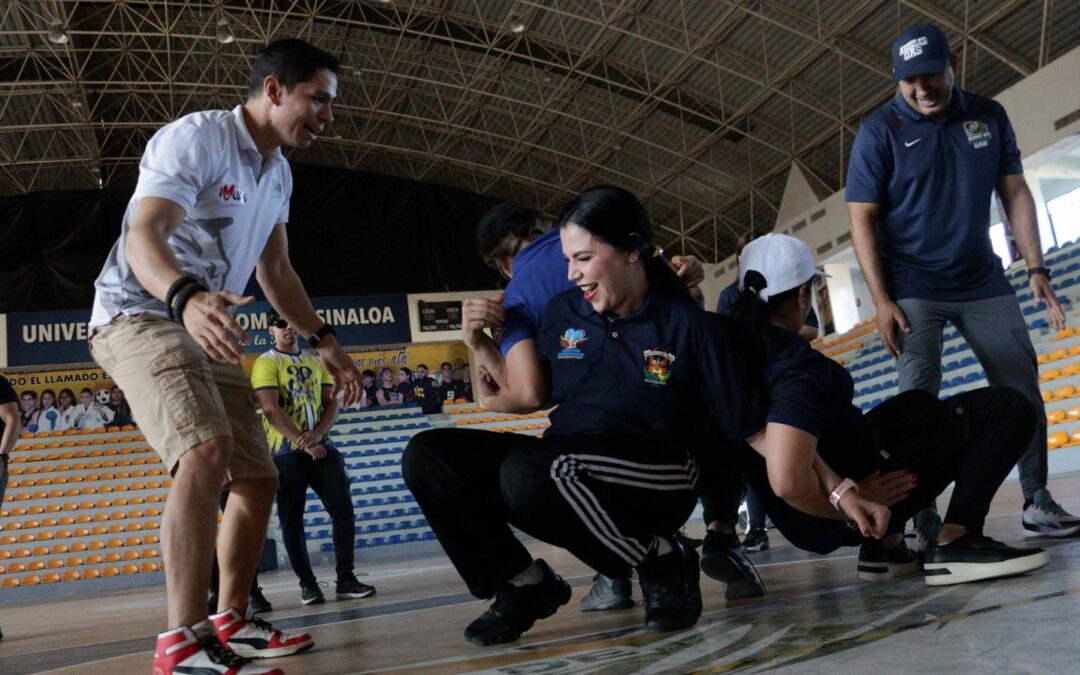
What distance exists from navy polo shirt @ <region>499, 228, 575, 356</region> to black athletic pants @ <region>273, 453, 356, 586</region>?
2.33 m

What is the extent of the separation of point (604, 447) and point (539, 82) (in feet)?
57.7

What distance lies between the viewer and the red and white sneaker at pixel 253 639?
2268 mm

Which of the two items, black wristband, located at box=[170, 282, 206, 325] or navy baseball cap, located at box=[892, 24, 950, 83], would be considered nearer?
black wristband, located at box=[170, 282, 206, 325]

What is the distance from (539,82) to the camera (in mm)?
18797

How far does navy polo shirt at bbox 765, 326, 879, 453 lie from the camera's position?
6.21 ft

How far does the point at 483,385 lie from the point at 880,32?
14.9 m

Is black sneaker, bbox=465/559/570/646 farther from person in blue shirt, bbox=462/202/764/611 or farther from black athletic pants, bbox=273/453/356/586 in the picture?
black athletic pants, bbox=273/453/356/586

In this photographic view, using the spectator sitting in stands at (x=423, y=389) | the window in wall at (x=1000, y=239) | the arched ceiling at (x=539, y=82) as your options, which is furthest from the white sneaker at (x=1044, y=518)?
the spectator sitting in stands at (x=423, y=389)

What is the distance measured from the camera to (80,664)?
2557 mm

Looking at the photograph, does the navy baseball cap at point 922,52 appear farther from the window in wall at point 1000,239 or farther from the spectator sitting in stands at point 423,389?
the spectator sitting in stands at point 423,389

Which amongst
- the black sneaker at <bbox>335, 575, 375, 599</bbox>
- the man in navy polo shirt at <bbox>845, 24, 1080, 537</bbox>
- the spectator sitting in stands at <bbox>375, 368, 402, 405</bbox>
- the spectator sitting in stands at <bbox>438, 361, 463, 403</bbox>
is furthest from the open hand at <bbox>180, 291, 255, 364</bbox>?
the spectator sitting in stands at <bbox>438, 361, 463, 403</bbox>

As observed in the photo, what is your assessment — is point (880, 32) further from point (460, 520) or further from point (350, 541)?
point (460, 520)

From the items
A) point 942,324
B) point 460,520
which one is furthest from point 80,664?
point 942,324

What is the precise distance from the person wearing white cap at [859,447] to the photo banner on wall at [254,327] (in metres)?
17.3
